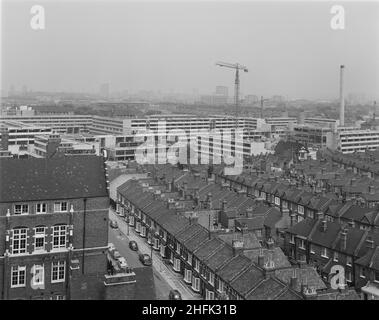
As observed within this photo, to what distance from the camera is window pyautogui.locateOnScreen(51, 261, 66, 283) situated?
23906mm

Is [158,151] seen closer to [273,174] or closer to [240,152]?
[240,152]

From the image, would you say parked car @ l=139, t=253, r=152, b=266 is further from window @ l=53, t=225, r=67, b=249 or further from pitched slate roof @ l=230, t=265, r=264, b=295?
pitched slate roof @ l=230, t=265, r=264, b=295

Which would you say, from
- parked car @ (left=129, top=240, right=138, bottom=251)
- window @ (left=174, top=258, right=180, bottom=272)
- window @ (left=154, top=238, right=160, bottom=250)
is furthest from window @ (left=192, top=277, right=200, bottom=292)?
parked car @ (left=129, top=240, right=138, bottom=251)

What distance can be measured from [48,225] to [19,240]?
1.49 meters

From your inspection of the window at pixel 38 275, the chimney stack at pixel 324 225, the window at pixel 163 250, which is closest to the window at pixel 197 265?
the window at pixel 163 250

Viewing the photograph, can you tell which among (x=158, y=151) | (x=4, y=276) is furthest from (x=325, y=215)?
(x=158, y=151)

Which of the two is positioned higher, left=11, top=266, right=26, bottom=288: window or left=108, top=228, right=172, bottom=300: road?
left=11, top=266, right=26, bottom=288: window

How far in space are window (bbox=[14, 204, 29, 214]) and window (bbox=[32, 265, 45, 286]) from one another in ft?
8.76

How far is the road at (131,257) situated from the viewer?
88.8 ft

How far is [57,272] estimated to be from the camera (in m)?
24.0

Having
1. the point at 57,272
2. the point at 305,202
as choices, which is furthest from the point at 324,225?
the point at 57,272

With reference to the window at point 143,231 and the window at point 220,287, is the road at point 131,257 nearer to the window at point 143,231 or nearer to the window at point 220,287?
the window at point 143,231

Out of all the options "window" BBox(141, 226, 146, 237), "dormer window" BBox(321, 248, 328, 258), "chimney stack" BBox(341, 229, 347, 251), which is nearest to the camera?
"chimney stack" BBox(341, 229, 347, 251)

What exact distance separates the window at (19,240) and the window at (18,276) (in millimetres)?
790
